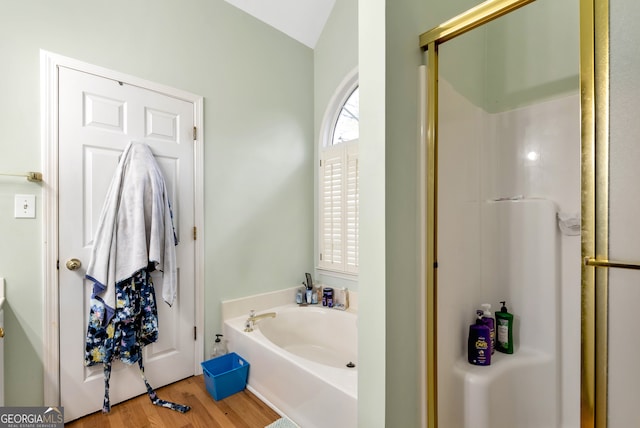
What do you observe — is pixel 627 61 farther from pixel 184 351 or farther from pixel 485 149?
pixel 184 351

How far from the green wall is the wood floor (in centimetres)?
34

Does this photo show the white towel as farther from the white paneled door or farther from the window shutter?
the window shutter

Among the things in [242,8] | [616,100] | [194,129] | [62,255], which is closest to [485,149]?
[616,100]

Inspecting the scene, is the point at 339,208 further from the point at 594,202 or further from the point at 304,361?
the point at 594,202

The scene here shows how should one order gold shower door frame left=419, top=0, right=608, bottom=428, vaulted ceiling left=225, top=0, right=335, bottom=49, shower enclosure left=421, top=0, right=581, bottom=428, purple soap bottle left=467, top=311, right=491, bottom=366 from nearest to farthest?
gold shower door frame left=419, top=0, right=608, bottom=428
shower enclosure left=421, top=0, right=581, bottom=428
purple soap bottle left=467, top=311, right=491, bottom=366
vaulted ceiling left=225, top=0, right=335, bottom=49

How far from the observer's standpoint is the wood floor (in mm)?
1631

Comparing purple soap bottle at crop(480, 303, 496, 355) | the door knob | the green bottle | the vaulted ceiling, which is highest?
the vaulted ceiling

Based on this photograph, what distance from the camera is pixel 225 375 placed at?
1.86 m

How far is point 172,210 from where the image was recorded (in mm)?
1981

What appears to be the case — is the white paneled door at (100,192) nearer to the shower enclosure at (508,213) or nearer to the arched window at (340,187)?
the arched window at (340,187)

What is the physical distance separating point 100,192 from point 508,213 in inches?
89.2

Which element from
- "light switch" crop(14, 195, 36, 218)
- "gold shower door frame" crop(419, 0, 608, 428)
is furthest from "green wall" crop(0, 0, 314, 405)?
"gold shower door frame" crop(419, 0, 608, 428)

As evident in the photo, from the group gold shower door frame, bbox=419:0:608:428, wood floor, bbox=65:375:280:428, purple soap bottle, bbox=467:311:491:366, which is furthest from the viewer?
wood floor, bbox=65:375:280:428

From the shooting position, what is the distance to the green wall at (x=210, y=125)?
1.51 meters
